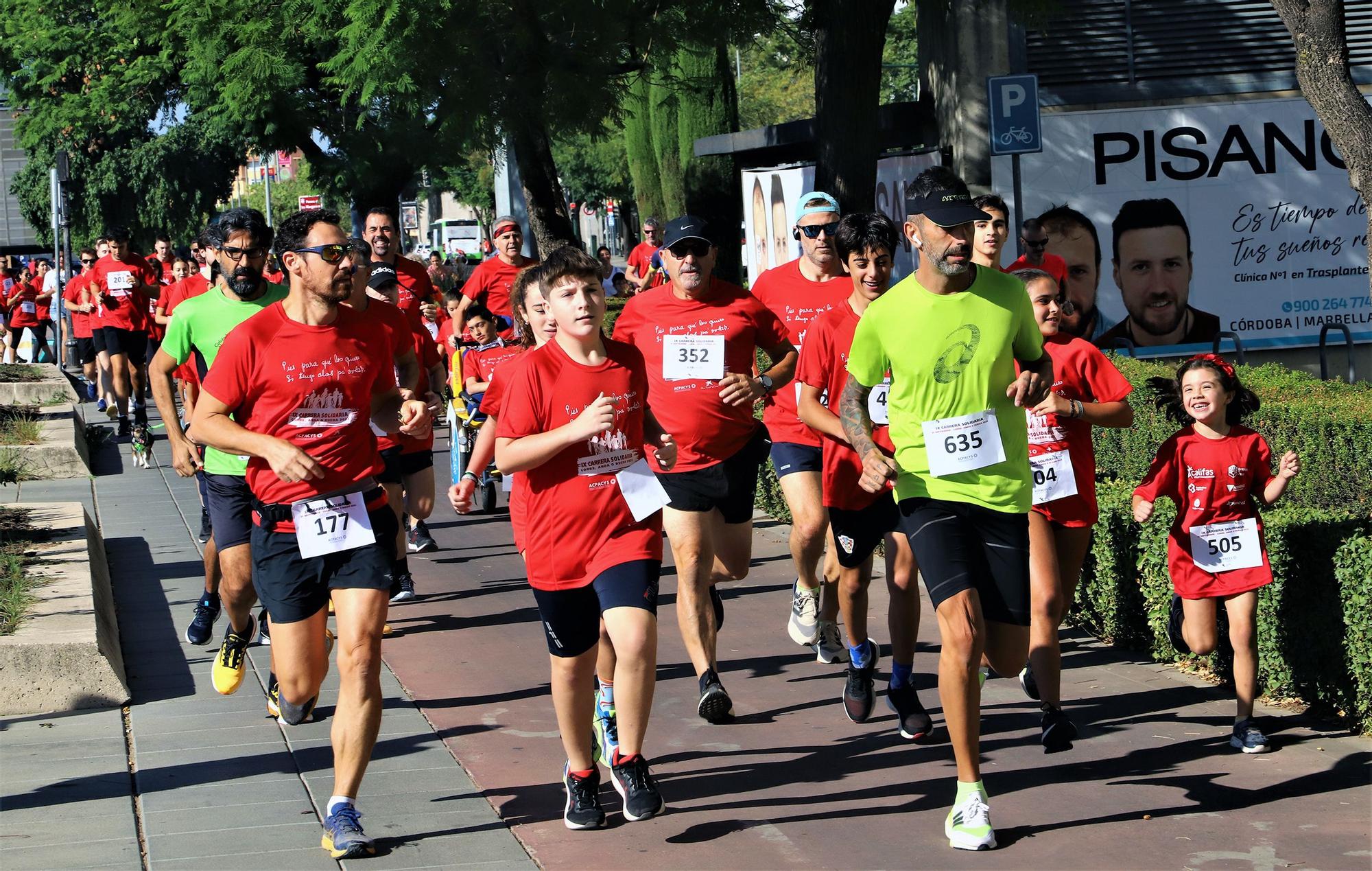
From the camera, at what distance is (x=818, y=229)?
7.96m

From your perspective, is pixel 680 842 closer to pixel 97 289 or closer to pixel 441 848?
pixel 441 848

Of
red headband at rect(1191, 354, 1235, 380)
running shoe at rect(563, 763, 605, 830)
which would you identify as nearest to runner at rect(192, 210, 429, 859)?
running shoe at rect(563, 763, 605, 830)

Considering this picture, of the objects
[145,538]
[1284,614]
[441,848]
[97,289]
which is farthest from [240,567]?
[97,289]

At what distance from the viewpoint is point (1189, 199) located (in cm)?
1956

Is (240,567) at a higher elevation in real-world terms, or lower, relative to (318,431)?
lower

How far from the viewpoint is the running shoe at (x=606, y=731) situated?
593cm

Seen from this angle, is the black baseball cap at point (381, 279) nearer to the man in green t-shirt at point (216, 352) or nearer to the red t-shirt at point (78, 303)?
the man in green t-shirt at point (216, 352)

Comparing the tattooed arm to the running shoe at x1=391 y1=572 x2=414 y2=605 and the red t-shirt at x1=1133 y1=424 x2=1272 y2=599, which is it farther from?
the running shoe at x1=391 y1=572 x2=414 y2=605

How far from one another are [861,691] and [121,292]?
1333 centimetres

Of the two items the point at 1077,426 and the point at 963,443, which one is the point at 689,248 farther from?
the point at 963,443

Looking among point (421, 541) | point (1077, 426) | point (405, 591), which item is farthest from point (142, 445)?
point (1077, 426)

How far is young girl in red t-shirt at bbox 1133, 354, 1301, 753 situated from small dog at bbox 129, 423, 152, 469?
1208 centimetres

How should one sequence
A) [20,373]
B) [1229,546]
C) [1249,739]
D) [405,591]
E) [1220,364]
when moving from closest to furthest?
[1249,739], [1229,546], [1220,364], [405,591], [20,373]

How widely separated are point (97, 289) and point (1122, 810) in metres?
15.1
